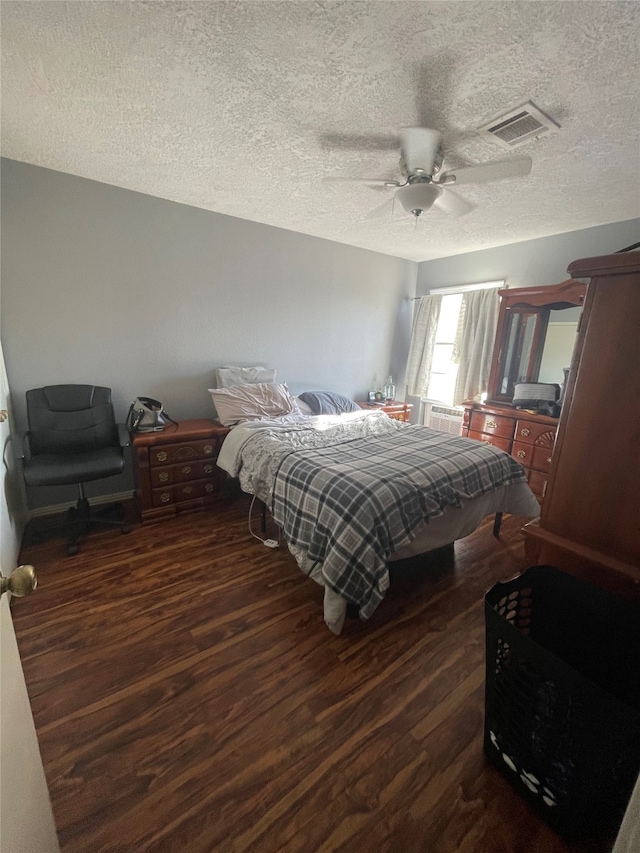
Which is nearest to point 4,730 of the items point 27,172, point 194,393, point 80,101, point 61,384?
Result: point 80,101

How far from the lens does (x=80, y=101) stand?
5.39 ft

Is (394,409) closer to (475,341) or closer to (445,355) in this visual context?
(445,355)

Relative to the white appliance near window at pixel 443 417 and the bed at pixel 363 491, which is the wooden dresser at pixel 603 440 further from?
the white appliance near window at pixel 443 417

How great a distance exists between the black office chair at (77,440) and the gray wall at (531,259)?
3932 millimetres

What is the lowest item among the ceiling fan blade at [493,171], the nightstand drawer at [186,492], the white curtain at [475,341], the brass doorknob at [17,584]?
the nightstand drawer at [186,492]

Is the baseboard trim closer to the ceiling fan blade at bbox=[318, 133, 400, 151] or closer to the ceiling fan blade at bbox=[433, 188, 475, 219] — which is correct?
the ceiling fan blade at bbox=[318, 133, 400, 151]

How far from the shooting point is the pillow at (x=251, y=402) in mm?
2977

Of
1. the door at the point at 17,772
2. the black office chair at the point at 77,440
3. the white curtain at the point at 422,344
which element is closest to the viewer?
the door at the point at 17,772

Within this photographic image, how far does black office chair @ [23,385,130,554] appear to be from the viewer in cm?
221

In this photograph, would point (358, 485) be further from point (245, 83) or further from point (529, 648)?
point (245, 83)

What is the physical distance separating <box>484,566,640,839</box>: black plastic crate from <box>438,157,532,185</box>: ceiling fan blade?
177 cm

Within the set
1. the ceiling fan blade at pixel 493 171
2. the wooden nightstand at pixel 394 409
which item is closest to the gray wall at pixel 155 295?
the wooden nightstand at pixel 394 409

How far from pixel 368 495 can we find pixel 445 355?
324cm

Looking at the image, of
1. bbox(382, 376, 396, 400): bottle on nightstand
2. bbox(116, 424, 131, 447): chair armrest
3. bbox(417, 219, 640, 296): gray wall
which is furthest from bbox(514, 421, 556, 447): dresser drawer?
bbox(116, 424, 131, 447): chair armrest
